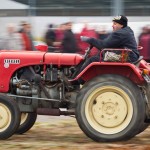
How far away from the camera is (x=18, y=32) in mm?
13648

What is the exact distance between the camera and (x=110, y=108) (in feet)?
25.9

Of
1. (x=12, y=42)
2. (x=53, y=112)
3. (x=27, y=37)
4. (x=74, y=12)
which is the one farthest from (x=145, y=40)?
(x=53, y=112)

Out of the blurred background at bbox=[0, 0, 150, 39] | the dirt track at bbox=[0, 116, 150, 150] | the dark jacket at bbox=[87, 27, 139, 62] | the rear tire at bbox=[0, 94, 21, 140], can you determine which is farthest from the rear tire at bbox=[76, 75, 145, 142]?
the blurred background at bbox=[0, 0, 150, 39]

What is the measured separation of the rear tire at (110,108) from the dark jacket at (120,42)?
1.26 feet

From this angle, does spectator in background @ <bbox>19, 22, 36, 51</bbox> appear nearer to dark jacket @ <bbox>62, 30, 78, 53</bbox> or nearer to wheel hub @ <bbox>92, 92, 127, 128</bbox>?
dark jacket @ <bbox>62, 30, 78, 53</bbox>

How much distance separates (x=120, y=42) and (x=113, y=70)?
375 mm

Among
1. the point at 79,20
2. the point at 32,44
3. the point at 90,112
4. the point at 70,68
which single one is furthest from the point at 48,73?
the point at 79,20

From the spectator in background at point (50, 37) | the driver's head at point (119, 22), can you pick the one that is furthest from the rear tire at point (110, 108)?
the spectator in background at point (50, 37)

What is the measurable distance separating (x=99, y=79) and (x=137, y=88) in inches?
19.8

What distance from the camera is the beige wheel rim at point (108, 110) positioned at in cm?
782

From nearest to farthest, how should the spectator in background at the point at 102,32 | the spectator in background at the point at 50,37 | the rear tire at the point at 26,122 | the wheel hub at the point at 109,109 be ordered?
1. the wheel hub at the point at 109,109
2. the rear tire at the point at 26,122
3. the spectator in background at the point at 102,32
4. the spectator in background at the point at 50,37

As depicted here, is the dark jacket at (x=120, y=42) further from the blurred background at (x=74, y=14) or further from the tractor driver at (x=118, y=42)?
the blurred background at (x=74, y=14)

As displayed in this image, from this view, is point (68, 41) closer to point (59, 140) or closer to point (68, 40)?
point (68, 40)

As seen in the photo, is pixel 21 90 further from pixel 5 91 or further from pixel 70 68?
pixel 70 68
